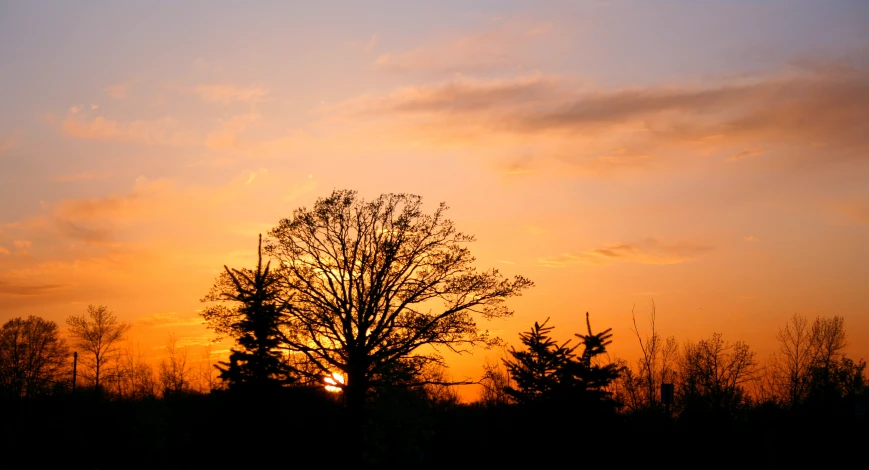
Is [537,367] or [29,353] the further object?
[29,353]

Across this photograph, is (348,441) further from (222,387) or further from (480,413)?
(480,413)

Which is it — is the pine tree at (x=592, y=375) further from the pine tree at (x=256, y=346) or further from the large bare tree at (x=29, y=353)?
the large bare tree at (x=29, y=353)

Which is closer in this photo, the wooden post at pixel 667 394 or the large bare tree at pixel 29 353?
the wooden post at pixel 667 394

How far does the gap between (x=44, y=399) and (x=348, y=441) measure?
38.0 metres

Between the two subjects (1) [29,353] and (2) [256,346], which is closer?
(2) [256,346]

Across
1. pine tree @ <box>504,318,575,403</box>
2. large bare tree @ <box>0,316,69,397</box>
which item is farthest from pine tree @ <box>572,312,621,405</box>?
large bare tree @ <box>0,316,69,397</box>

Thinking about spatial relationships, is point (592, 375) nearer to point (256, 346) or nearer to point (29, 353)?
point (256, 346)

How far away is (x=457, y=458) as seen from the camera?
4091 centimetres

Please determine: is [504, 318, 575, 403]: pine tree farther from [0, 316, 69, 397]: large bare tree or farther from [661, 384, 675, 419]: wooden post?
[0, 316, 69, 397]: large bare tree

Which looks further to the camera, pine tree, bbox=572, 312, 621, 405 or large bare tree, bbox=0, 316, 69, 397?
large bare tree, bbox=0, 316, 69, 397

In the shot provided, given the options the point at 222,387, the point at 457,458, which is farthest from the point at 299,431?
the point at 457,458

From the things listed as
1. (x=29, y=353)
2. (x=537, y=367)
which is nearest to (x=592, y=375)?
(x=537, y=367)

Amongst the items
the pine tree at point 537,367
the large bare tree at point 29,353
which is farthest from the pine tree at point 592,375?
the large bare tree at point 29,353

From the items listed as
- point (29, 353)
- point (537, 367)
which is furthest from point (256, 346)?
point (29, 353)
